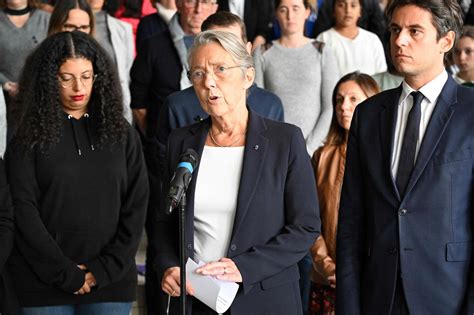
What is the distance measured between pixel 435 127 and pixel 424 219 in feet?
1.05

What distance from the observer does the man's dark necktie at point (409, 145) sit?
3.24 metres

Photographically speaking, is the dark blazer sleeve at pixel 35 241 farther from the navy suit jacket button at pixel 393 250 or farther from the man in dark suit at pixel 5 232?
the navy suit jacket button at pixel 393 250

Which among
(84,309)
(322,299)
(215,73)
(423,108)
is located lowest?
(322,299)

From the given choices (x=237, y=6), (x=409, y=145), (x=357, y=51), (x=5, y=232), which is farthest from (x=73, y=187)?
(x=237, y=6)

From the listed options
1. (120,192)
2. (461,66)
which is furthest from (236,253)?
(461,66)

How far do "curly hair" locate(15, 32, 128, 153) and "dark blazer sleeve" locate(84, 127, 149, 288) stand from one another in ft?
0.39

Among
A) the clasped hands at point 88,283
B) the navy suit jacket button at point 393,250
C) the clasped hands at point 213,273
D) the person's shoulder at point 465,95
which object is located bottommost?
the clasped hands at point 88,283

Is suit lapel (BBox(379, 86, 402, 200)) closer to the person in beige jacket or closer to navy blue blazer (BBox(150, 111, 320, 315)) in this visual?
navy blue blazer (BBox(150, 111, 320, 315))

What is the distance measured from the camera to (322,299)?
488cm

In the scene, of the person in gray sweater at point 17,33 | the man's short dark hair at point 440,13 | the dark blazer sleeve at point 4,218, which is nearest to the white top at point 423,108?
the man's short dark hair at point 440,13

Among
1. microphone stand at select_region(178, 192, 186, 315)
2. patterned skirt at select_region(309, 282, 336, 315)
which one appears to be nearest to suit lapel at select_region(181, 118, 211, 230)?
microphone stand at select_region(178, 192, 186, 315)

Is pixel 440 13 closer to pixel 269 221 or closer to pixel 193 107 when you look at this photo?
pixel 269 221

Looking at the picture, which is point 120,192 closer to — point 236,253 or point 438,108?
point 236,253

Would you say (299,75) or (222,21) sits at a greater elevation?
(222,21)
